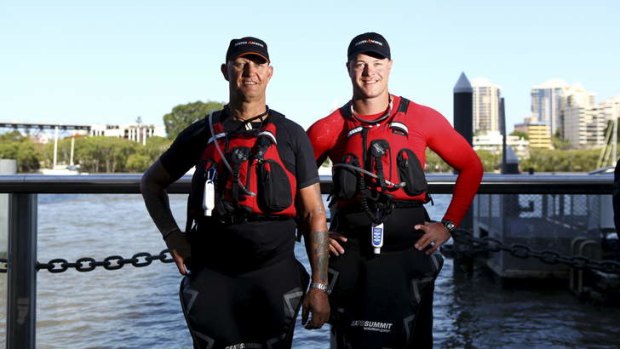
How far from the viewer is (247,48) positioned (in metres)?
3.19

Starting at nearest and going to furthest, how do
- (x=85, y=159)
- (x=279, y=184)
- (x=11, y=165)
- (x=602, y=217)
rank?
(x=279, y=184), (x=11, y=165), (x=602, y=217), (x=85, y=159)

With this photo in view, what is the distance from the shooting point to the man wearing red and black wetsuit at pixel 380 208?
132 inches

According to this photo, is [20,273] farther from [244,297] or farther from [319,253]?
[319,253]

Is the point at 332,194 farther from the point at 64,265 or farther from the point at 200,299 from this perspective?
the point at 64,265

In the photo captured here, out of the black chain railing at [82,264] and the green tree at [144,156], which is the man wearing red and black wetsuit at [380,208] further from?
the green tree at [144,156]

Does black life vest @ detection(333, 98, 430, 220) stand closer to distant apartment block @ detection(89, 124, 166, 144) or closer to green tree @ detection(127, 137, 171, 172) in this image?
green tree @ detection(127, 137, 171, 172)

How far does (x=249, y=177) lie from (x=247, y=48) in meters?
0.51

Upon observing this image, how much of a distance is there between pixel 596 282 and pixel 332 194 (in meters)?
20.0

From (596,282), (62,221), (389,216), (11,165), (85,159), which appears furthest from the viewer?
(85,159)

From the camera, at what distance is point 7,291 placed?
398 cm

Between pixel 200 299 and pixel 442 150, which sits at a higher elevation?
pixel 442 150

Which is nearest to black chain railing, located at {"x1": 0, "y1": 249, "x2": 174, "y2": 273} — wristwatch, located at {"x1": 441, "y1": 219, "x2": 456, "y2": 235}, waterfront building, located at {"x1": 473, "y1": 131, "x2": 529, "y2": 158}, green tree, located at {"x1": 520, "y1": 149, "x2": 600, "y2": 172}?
wristwatch, located at {"x1": 441, "y1": 219, "x2": 456, "y2": 235}

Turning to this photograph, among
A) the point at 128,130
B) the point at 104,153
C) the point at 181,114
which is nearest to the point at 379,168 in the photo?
the point at 104,153

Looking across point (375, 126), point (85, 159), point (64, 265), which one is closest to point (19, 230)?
point (64, 265)
